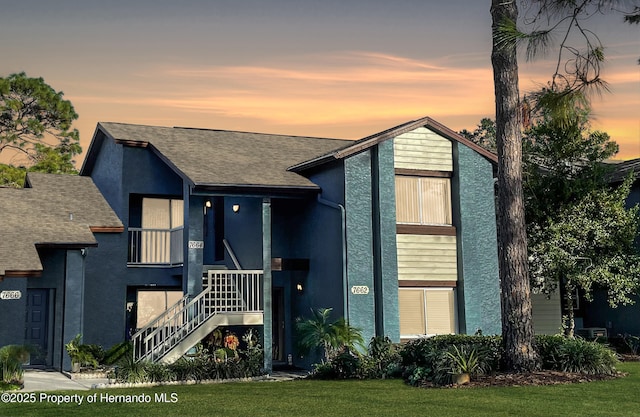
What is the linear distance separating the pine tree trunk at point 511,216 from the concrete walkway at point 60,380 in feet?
19.9

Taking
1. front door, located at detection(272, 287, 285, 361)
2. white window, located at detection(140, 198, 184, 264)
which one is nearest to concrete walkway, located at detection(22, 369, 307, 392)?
front door, located at detection(272, 287, 285, 361)

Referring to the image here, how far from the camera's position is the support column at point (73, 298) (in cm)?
2253

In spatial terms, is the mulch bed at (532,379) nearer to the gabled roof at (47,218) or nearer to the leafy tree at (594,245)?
the leafy tree at (594,245)

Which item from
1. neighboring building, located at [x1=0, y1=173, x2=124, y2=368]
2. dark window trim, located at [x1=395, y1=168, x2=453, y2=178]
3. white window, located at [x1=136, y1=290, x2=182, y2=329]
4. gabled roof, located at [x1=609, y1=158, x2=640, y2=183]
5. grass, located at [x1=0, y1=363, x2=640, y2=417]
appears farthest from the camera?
gabled roof, located at [x1=609, y1=158, x2=640, y2=183]

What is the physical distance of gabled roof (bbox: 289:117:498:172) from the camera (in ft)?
69.8

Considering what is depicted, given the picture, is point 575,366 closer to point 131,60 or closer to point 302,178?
point 302,178

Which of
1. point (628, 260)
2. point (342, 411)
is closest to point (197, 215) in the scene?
point (342, 411)

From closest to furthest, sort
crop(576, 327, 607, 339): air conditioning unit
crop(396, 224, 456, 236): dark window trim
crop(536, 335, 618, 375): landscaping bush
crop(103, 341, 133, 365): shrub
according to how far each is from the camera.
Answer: crop(536, 335, 618, 375): landscaping bush
crop(103, 341, 133, 365): shrub
crop(396, 224, 456, 236): dark window trim
crop(576, 327, 607, 339): air conditioning unit

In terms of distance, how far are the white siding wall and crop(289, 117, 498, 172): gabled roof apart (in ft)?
23.6

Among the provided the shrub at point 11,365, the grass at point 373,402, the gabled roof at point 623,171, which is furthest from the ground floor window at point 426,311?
the shrub at point 11,365

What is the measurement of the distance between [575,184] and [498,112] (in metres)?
8.56

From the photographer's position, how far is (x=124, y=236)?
24.3 meters

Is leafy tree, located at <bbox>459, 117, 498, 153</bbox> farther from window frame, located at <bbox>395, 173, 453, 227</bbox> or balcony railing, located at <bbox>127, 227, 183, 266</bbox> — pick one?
balcony railing, located at <bbox>127, 227, 183, 266</bbox>

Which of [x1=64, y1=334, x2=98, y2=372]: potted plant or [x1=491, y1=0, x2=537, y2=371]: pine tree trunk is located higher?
[x1=491, y1=0, x2=537, y2=371]: pine tree trunk
